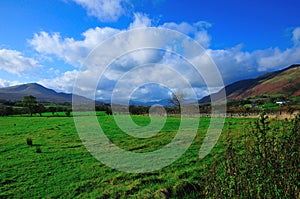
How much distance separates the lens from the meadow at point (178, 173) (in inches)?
194

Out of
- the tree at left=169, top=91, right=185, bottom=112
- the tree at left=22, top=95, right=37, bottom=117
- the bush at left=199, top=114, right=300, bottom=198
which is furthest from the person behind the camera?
the tree at left=22, top=95, right=37, bottom=117

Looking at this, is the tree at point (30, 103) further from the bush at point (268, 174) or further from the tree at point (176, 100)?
the bush at point (268, 174)

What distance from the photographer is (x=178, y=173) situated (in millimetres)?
10273

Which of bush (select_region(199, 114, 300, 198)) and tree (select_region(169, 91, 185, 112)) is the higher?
tree (select_region(169, 91, 185, 112))

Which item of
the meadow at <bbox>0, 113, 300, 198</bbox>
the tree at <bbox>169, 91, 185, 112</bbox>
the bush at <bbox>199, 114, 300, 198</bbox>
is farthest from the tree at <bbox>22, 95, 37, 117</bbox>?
the bush at <bbox>199, 114, 300, 198</bbox>

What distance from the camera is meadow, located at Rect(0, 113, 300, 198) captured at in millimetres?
4934

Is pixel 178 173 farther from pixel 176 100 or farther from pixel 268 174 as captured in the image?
pixel 176 100

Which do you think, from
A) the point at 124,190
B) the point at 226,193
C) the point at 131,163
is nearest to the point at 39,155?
the point at 131,163

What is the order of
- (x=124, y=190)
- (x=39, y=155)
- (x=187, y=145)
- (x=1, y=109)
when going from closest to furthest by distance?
(x=124, y=190), (x=39, y=155), (x=187, y=145), (x=1, y=109)

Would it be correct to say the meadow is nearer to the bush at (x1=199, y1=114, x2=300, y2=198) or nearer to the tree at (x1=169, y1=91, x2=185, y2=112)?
the bush at (x1=199, y1=114, x2=300, y2=198)

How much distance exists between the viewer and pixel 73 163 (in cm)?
1309

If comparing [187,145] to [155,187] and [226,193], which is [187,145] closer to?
[155,187]

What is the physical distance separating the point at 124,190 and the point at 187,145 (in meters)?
8.87

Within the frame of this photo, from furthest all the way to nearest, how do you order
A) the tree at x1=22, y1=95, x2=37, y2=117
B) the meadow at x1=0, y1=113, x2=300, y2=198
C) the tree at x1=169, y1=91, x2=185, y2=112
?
1. the tree at x1=22, y1=95, x2=37, y2=117
2. the tree at x1=169, y1=91, x2=185, y2=112
3. the meadow at x1=0, y1=113, x2=300, y2=198
